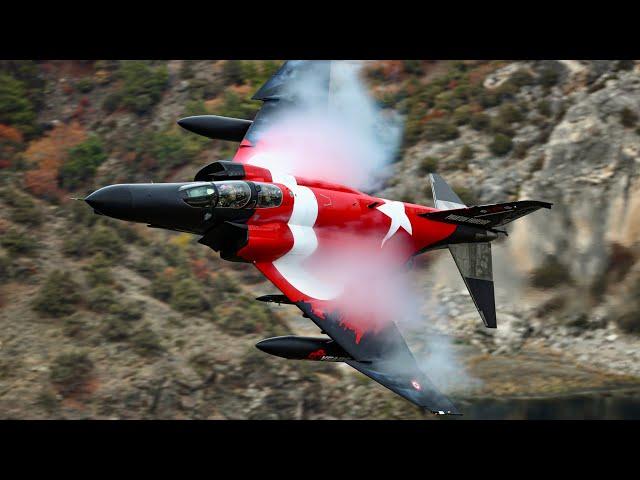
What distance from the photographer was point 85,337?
93.8 ft

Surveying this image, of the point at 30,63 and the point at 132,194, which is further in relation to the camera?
the point at 30,63

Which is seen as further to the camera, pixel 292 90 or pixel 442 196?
pixel 292 90

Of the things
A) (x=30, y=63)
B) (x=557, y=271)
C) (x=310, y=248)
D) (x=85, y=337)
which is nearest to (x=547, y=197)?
(x=557, y=271)

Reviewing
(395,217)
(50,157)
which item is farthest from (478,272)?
(50,157)

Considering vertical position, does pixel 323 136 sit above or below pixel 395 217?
Answer: above

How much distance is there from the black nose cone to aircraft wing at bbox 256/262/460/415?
139 inches

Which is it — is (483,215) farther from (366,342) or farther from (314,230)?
(366,342)

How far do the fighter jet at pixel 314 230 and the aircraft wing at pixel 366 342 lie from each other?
0.09 feet

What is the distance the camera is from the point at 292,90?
1073 inches

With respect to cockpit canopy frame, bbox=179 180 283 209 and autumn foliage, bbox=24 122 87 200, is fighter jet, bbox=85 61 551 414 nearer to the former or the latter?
cockpit canopy frame, bbox=179 180 283 209

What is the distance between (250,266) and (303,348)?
33.0 feet

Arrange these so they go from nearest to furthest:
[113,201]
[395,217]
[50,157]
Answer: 1. [113,201]
2. [395,217]
3. [50,157]

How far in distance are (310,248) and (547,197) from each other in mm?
11249

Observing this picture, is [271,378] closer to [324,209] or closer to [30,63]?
[324,209]
